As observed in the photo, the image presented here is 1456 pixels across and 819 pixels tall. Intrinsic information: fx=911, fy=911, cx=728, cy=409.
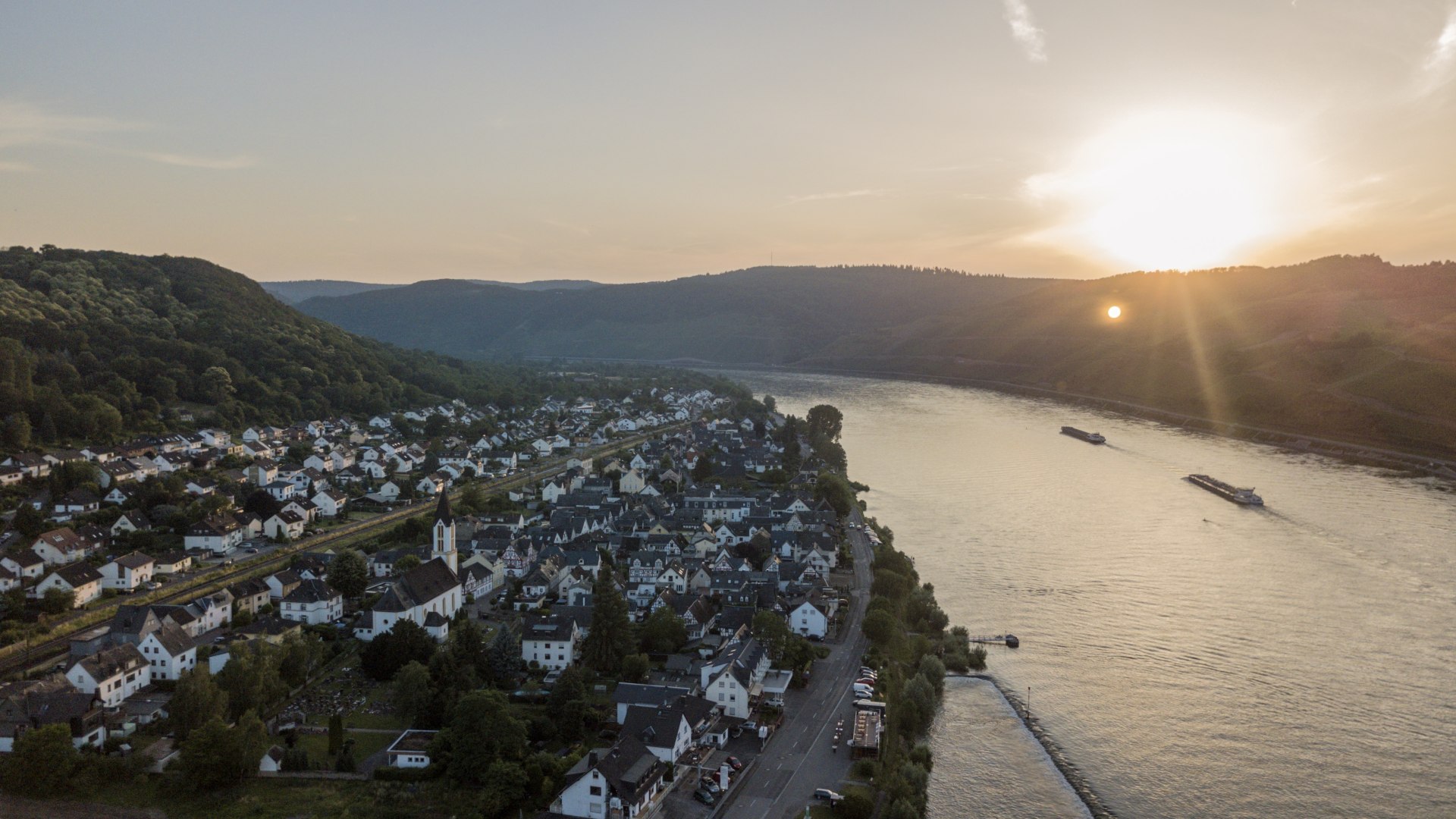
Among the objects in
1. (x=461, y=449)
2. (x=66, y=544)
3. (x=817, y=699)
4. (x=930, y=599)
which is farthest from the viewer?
(x=461, y=449)

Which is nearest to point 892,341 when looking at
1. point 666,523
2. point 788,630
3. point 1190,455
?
point 1190,455

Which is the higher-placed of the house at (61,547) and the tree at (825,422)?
the tree at (825,422)

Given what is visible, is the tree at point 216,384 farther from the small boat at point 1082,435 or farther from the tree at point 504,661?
the small boat at point 1082,435

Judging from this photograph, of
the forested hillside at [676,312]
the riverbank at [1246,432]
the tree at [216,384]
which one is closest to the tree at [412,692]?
the tree at [216,384]

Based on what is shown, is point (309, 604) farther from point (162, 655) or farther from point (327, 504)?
point (327, 504)

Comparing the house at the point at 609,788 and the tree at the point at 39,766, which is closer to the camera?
the house at the point at 609,788

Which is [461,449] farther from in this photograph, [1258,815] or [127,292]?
[1258,815]
